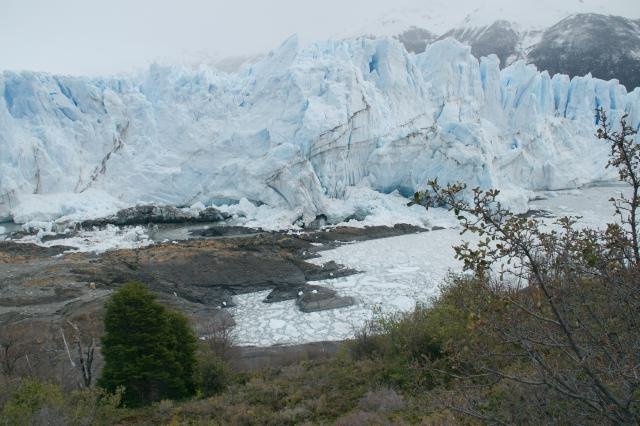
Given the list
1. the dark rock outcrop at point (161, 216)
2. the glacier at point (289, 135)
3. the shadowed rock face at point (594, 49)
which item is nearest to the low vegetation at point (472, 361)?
the glacier at point (289, 135)

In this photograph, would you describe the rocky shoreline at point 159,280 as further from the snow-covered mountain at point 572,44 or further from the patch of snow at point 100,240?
the snow-covered mountain at point 572,44

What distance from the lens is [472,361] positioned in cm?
229

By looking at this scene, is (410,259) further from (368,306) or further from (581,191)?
(581,191)

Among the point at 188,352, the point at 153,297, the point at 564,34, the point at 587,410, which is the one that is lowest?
the point at 188,352

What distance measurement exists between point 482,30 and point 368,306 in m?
78.0

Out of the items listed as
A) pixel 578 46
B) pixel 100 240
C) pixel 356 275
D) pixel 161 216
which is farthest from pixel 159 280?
pixel 578 46

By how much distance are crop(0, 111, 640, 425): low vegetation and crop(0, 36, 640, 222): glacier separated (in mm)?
18300

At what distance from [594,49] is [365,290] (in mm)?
60244

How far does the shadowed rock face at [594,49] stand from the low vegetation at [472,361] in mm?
58664

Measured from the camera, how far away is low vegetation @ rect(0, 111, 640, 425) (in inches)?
81.2

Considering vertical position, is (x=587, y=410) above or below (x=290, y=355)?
above

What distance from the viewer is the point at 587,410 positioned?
2467 mm

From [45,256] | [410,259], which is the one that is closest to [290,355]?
[410,259]

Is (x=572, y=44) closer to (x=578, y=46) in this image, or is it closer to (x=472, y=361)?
(x=578, y=46)
